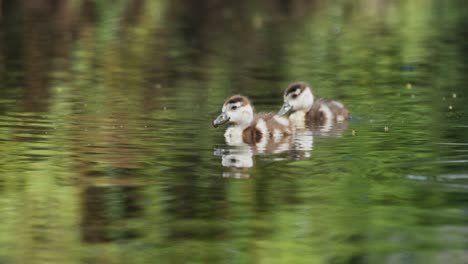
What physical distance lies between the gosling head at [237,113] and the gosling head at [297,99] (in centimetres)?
118

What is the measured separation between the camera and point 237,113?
1290 cm

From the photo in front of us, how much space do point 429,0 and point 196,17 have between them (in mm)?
7891

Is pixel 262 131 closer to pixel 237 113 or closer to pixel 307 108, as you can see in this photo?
pixel 237 113

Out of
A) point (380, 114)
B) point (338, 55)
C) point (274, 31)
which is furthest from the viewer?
point (274, 31)

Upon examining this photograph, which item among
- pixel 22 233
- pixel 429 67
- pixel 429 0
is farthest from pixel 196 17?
pixel 22 233

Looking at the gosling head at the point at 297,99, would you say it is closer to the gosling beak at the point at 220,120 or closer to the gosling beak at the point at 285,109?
the gosling beak at the point at 285,109

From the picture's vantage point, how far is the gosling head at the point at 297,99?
46.3 feet

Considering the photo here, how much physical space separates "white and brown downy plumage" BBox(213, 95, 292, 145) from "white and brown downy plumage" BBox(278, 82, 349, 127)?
2.95 ft

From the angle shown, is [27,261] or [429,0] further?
[429,0]

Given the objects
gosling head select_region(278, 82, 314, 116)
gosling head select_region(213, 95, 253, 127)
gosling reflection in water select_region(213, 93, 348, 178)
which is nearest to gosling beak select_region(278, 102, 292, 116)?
gosling head select_region(278, 82, 314, 116)

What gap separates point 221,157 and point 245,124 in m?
1.70

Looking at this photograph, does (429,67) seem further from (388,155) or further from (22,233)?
(22,233)

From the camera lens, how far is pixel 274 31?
2738 centimetres

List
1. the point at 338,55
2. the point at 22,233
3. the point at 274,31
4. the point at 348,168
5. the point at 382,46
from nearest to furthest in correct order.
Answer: the point at 22,233 → the point at 348,168 → the point at 338,55 → the point at 382,46 → the point at 274,31
